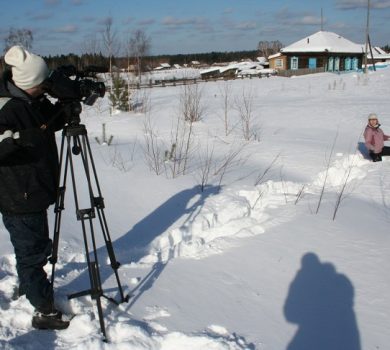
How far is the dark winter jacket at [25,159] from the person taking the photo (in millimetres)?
2287

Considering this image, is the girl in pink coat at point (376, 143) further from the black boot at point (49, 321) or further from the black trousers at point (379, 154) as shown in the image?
the black boot at point (49, 321)

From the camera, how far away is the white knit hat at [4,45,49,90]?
2.30 meters

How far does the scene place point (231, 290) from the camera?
10.2 ft

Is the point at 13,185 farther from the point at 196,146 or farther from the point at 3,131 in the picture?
the point at 196,146

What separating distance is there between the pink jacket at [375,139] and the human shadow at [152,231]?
338 cm

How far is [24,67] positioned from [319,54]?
4328 cm

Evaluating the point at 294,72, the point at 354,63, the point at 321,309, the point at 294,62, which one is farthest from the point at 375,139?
the point at 354,63

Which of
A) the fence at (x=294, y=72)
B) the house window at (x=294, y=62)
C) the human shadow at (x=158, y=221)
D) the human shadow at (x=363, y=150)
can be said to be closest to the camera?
the human shadow at (x=158, y=221)

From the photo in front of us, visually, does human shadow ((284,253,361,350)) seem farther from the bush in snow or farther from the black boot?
the bush in snow

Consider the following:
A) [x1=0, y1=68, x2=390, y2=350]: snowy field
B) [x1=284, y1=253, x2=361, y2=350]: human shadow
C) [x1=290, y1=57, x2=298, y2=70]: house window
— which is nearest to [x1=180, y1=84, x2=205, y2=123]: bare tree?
[x1=0, y1=68, x2=390, y2=350]: snowy field

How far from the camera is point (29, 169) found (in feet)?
7.89

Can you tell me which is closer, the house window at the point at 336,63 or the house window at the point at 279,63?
the house window at the point at 336,63

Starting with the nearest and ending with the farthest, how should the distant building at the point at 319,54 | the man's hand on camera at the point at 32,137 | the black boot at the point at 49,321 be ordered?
the man's hand on camera at the point at 32,137, the black boot at the point at 49,321, the distant building at the point at 319,54

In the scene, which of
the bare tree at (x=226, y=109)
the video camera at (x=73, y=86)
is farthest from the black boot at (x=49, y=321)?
the bare tree at (x=226, y=109)
